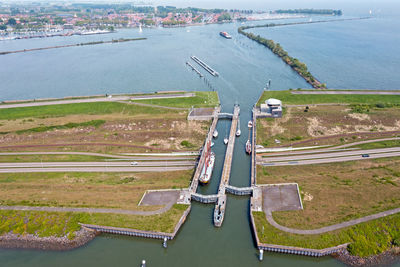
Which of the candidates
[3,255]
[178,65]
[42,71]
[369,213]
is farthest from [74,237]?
[42,71]

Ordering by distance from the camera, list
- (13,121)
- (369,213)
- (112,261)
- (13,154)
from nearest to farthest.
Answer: (112,261)
(369,213)
(13,154)
(13,121)

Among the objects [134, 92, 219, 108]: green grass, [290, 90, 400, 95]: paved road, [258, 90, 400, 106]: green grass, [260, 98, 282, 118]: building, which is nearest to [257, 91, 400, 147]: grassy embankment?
[258, 90, 400, 106]: green grass

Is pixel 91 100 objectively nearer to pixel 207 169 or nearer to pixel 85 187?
pixel 85 187

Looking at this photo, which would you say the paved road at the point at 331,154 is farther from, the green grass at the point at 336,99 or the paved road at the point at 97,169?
the green grass at the point at 336,99

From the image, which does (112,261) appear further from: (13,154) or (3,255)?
(13,154)

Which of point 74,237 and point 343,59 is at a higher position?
point 343,59

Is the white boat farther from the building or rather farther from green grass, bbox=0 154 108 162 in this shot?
the building
